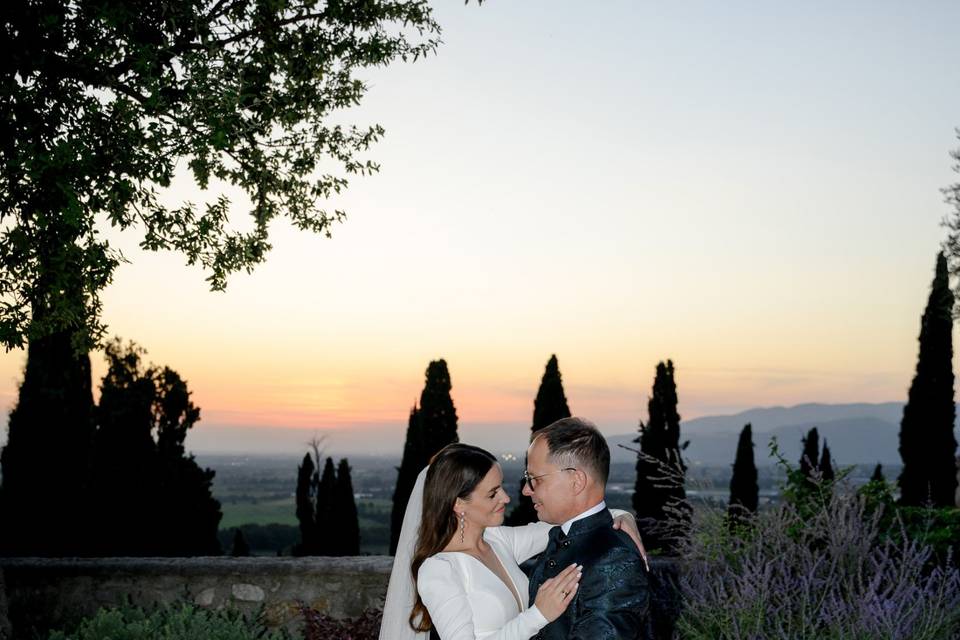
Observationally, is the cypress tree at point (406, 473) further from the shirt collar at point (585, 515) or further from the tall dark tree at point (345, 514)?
the shirt collar at point (585, 515)

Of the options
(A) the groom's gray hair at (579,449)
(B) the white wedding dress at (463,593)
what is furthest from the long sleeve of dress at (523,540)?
(A) the groom's gray hair at (579,449)

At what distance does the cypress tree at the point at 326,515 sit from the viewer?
30.4 meters

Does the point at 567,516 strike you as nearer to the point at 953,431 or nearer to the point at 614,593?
the point at 614,593

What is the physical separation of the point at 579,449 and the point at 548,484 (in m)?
0.19

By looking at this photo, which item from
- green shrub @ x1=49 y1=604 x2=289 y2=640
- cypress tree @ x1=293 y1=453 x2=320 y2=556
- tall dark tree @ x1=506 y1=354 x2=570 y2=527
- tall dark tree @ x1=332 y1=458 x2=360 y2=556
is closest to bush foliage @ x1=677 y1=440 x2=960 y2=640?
green shrub @ x1=49 y1=604 x2=289 y2=640

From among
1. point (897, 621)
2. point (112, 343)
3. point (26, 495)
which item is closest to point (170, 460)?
point (112, 343)

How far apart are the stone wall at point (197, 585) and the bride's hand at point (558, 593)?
474 centimetres

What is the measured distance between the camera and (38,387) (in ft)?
62.5

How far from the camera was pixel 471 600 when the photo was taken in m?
3.98

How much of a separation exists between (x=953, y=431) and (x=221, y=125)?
2941 cm

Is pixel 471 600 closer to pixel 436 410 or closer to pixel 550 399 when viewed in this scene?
pixel 550 399

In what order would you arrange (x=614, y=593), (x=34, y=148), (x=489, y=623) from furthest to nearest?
(x=34, y=148) < (x=489, y=623) < (x=614, y=593)

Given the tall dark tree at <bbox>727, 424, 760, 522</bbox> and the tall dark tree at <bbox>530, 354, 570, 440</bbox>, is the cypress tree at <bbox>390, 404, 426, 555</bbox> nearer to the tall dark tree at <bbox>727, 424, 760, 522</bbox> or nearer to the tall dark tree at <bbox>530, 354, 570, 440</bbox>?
the tall dark tree at <bbox>530, 354, 570, 440</bbox>

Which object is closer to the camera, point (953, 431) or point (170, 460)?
point (170, 460)
